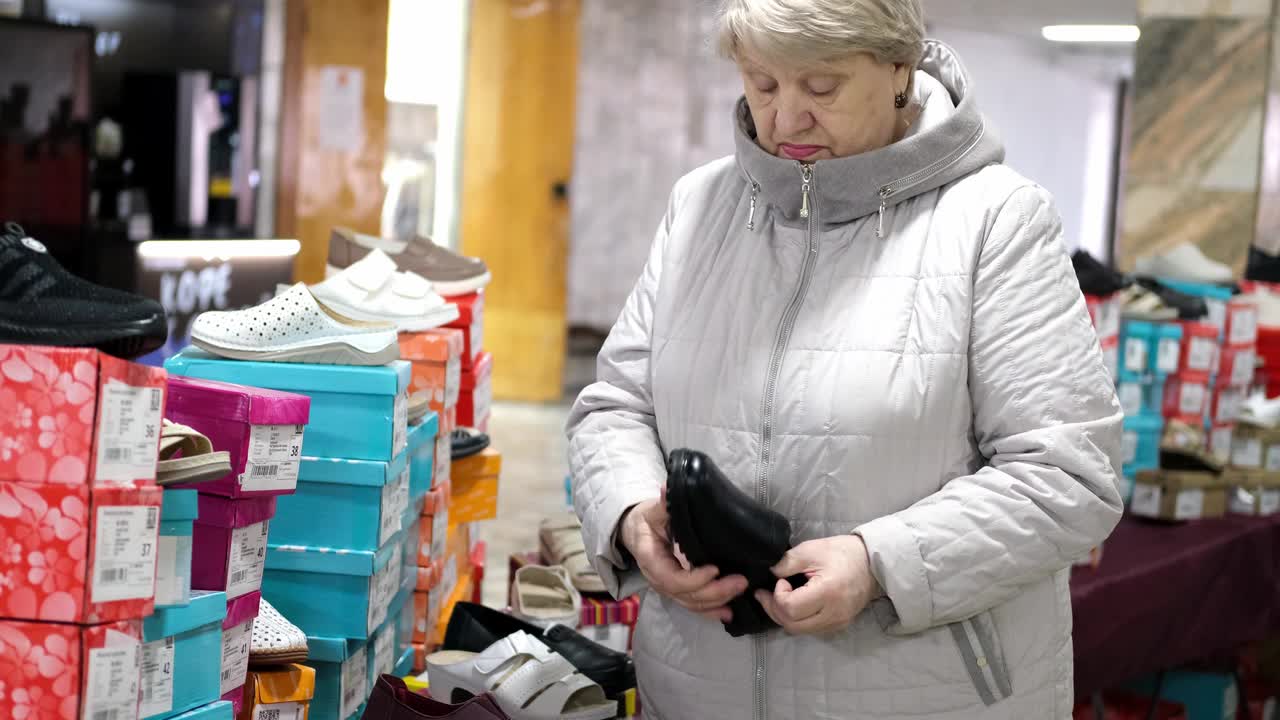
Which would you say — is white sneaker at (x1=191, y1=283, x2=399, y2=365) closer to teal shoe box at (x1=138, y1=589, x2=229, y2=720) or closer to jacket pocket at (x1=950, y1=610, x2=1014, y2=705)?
teal shoe box at (x1=138, y1=589, x2=229, y2=720)

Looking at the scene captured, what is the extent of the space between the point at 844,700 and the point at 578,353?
7.57m

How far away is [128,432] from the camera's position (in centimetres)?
130

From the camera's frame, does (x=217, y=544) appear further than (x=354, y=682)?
No

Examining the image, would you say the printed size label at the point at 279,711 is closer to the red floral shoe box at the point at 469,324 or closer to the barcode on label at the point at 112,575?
the barcode on label at the point at 112,575

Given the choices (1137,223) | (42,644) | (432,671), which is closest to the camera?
(42,644)

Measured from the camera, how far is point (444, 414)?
7.93 ft

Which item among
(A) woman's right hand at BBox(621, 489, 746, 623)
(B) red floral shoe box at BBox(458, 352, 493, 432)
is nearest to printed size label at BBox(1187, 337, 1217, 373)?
(B) red floral shoe box at BBox(458, 352, 493, 432)

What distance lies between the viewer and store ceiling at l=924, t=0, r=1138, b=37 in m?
8.41

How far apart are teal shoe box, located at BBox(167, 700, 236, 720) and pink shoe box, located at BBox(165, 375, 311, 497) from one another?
0.25 meters

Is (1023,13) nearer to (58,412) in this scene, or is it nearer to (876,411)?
(876,411)

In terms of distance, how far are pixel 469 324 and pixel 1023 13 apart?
738 cm

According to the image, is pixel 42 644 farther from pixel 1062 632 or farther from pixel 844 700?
pixel 1062 632

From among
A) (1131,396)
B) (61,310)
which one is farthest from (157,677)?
(1131,396)

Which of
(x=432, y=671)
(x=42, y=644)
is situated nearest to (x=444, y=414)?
(x=432, y=671)
